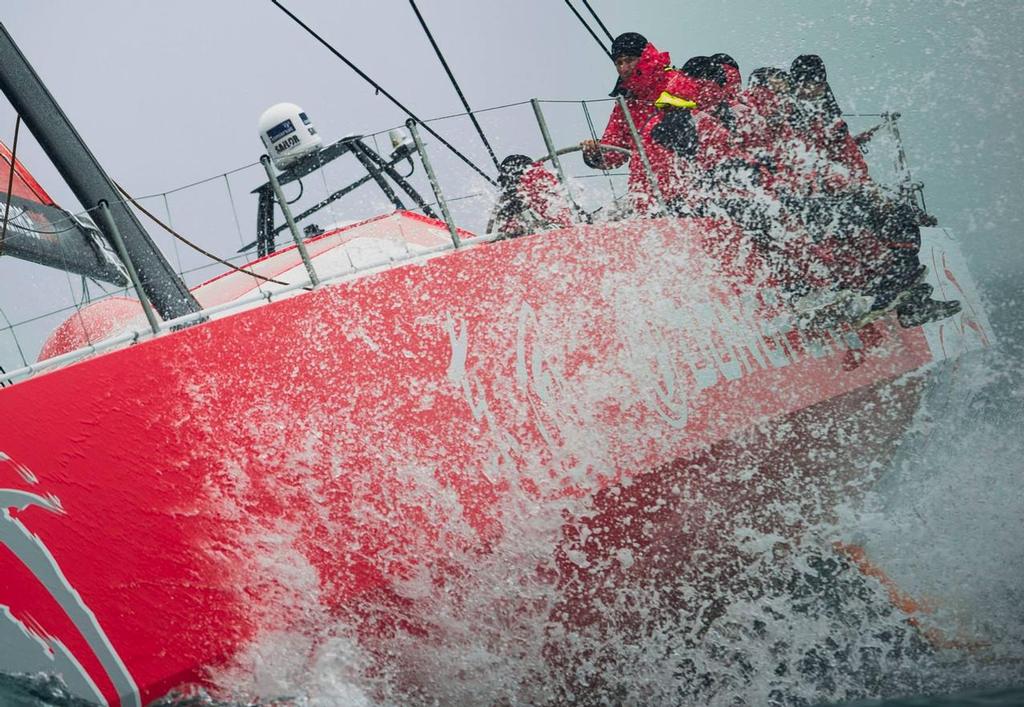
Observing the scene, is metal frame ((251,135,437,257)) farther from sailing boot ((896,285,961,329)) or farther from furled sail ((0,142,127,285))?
sailing boot ((896,285,961,329))

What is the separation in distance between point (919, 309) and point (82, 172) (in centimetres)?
347

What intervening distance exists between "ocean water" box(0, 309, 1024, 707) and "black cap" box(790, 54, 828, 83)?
6.03 feet

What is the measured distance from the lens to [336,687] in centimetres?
233

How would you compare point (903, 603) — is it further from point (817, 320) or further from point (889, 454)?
point (817, 320)

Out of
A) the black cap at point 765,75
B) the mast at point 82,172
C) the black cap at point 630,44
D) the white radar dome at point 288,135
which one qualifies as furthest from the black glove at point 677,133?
the mast at point 82,172

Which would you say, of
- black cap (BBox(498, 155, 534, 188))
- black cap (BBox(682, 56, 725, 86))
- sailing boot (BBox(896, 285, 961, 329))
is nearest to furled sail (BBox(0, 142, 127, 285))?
black cap (BBox(498, 155, 534, 188))

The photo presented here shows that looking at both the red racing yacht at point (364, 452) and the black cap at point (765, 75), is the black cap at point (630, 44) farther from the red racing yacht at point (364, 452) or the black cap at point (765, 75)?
the red racing yacht at point (364, 452)

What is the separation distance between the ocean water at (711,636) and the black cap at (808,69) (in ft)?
6.03

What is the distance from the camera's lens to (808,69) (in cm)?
385

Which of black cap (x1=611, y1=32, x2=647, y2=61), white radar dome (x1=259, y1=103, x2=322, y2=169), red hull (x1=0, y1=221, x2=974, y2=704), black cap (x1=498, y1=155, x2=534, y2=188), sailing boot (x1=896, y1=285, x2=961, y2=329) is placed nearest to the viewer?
red hull (x1=0, y1=221, x2=974, y2=704)

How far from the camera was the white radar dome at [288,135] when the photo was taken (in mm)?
4191

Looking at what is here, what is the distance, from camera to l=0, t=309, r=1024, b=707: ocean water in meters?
2.34

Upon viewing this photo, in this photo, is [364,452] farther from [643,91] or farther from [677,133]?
[643,91]

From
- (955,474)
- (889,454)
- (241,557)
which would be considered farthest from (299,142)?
(955,474)
